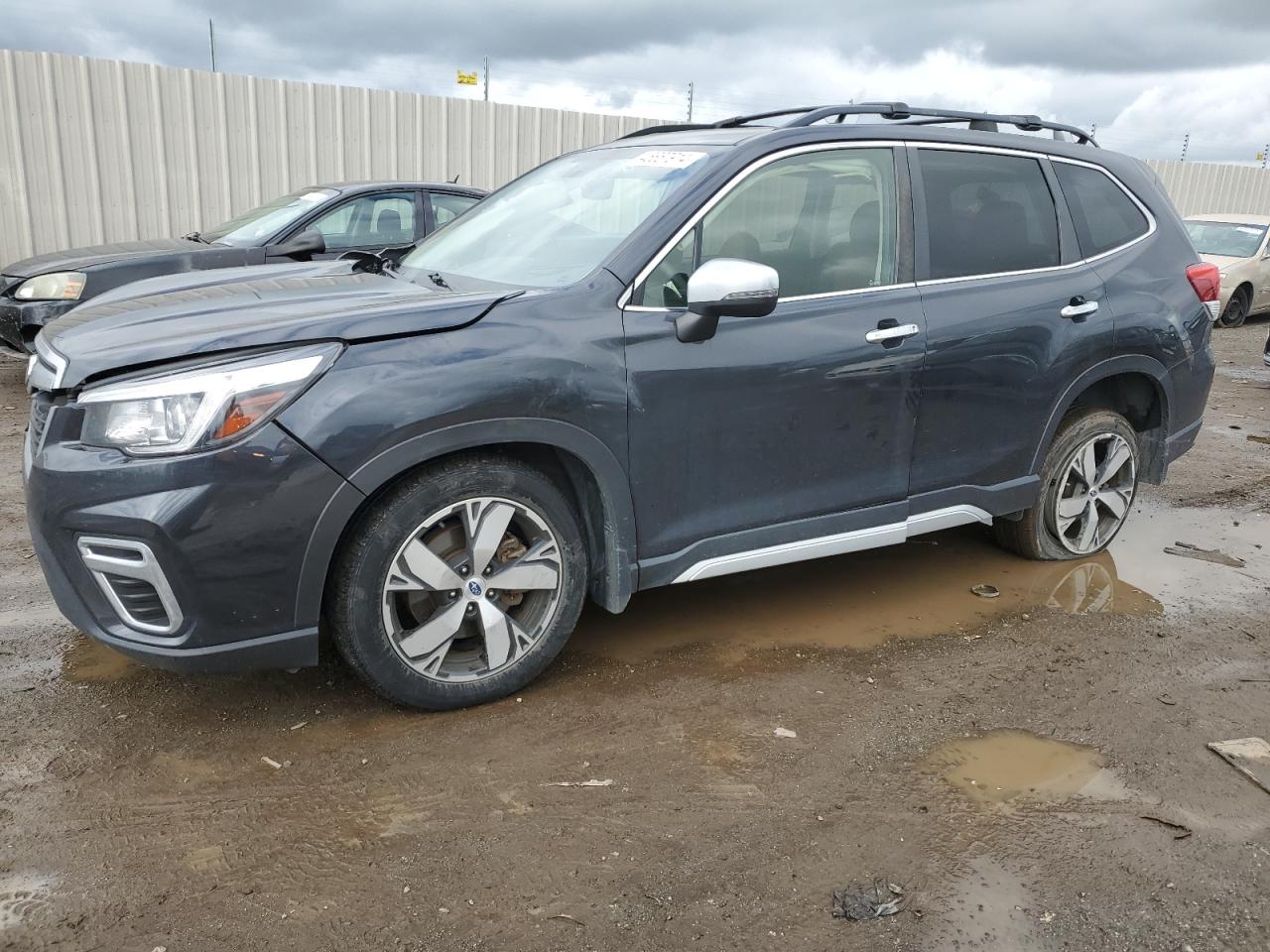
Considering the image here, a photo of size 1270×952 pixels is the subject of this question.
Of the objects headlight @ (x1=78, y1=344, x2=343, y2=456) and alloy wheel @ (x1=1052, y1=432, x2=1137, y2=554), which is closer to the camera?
headlight @ (x1=78, y1=344, x2=343, y2=456)

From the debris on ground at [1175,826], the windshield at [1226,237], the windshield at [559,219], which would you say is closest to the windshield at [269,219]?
the windshield at [559,219]

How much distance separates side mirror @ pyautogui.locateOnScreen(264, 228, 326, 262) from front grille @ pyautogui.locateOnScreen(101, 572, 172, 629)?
4236 mm

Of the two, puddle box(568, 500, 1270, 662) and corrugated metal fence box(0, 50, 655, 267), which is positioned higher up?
corrugated metal fence box(0, 50, 655, 267)

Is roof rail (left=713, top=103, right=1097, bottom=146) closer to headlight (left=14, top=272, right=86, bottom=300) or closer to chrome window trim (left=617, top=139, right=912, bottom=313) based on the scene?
chrome window trim (left=617, top=139, right=912, bottom=313)

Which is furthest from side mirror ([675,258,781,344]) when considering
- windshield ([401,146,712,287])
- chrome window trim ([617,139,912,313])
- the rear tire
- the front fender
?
the rear tire

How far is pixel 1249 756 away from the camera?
10.4ft

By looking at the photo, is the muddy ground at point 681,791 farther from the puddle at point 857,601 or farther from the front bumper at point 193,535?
the front bumper at point 193,535

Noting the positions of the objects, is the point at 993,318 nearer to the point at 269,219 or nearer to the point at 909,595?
the point at 909,595

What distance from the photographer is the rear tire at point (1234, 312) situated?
14.1m

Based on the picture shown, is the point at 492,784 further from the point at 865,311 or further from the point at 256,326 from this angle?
the point at 865,311

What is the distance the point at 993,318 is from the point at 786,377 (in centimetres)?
105

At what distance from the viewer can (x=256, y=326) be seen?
280 centimetres

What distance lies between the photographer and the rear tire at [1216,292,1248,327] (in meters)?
14.1

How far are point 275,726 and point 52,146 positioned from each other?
966 centimetres
